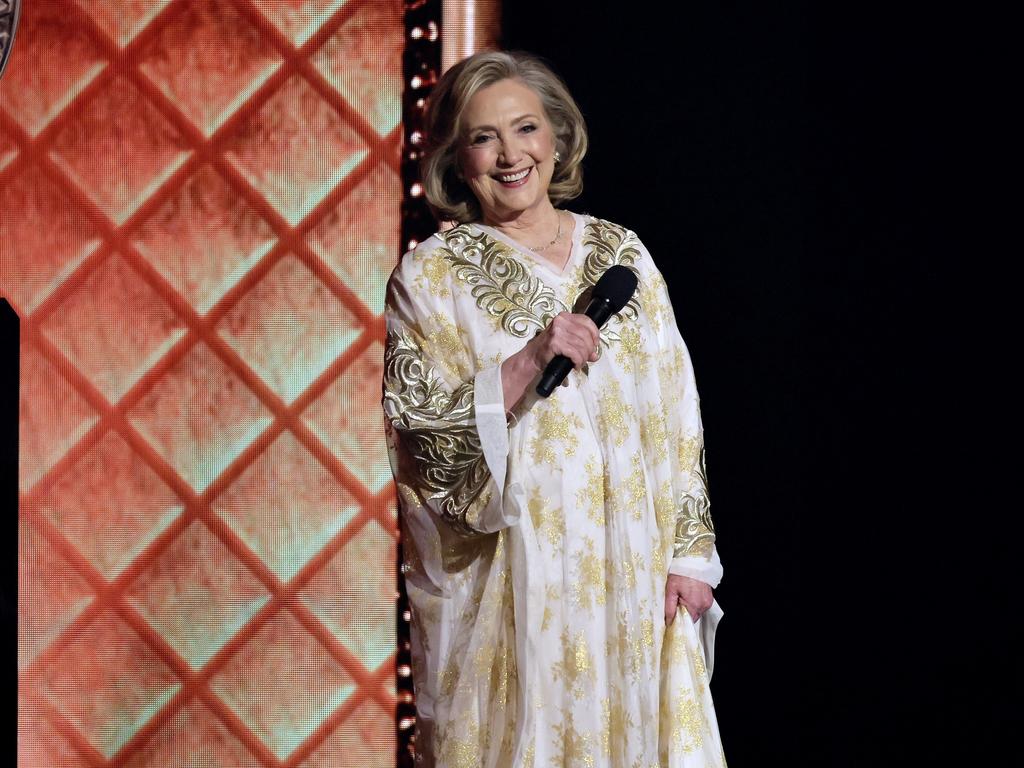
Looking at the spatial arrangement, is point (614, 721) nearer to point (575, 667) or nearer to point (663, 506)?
point (575, 667)

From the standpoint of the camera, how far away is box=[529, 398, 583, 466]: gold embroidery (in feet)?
4.57

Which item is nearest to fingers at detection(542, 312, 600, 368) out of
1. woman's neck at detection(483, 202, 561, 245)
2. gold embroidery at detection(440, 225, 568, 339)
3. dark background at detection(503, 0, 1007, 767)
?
gold embroidery at detection(440, 225, 568, 339)

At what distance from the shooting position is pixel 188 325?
84.4 inches

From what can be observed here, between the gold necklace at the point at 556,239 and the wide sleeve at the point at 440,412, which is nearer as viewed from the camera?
the wide sleeve at the point at 440,412

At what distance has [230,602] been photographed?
2.15 metres

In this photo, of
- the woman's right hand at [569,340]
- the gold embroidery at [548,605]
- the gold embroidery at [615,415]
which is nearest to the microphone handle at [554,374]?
the woman's right hand at [569,340]

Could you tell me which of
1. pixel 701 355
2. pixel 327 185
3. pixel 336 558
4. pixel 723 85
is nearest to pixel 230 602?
pixel 336 558

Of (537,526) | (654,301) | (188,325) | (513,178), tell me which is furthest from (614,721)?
(188,325)

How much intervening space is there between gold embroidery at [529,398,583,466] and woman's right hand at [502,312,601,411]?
50 millimetres

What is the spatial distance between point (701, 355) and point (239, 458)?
2.47ft

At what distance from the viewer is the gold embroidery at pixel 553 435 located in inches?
54.8

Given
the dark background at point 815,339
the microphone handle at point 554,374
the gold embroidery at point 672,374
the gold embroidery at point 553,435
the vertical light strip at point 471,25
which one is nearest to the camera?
the microphone handle at point 554,374

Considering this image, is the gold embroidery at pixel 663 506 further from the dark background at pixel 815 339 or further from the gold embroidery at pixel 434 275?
the dark background at pixel 815 339

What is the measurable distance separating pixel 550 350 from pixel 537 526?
192 mm
